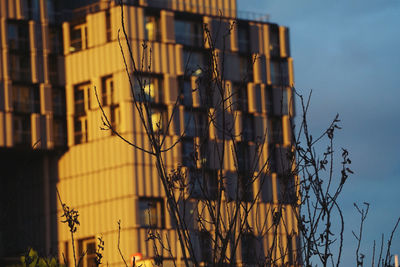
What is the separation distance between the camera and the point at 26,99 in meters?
63.5

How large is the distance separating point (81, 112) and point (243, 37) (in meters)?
13.2

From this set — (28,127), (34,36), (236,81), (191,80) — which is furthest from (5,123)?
(236,81)

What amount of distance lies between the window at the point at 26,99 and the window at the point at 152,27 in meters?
8.32

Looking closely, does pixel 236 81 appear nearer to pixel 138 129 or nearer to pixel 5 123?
pixel 138 129

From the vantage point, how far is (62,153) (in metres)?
65.6

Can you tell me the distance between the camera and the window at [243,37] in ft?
229

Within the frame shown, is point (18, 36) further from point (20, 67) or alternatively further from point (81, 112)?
point (81, 112)

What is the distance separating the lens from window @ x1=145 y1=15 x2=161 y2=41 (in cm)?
6564

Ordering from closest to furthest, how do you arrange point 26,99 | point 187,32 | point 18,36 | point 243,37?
point 26,99 < point 18,36 < point 187,32 < point 243,37

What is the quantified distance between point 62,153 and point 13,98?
5.32 metres

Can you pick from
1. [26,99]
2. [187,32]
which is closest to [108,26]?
[187,32]

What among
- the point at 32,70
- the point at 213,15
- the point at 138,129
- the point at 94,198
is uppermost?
the point at 213,15

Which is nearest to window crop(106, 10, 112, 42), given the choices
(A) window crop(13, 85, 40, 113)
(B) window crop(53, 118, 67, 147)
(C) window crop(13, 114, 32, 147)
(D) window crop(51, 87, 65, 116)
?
(D) window crop(51, 87, 65, 116)

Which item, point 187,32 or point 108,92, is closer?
point 108,92
